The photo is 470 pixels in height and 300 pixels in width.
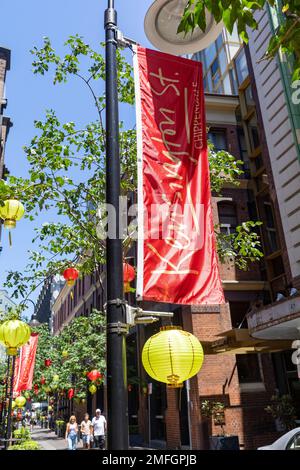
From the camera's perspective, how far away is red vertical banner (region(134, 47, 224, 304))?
4.15 meters

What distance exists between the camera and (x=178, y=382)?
17.2 ft

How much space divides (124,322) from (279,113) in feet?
41.9

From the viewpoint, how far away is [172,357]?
5.21 metres

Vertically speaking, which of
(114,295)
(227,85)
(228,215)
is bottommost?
(114,295)

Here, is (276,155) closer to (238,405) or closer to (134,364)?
(238,405)

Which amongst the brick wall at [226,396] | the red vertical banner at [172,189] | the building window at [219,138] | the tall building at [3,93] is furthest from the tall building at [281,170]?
the tall building at [3,93]

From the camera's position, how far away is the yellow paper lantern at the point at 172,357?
17.1ft

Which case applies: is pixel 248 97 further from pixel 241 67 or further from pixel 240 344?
pixel 240 344

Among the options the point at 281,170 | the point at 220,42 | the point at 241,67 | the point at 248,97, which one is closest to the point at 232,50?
the point at 220,42

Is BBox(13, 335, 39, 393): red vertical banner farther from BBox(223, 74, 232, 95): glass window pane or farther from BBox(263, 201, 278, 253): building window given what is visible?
BBox(223, 74, 232, 95): glass window pane

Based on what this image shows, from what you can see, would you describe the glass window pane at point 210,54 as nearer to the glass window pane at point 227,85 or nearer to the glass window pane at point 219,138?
the glass window pane at point 227,85

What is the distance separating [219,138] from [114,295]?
1942 cm

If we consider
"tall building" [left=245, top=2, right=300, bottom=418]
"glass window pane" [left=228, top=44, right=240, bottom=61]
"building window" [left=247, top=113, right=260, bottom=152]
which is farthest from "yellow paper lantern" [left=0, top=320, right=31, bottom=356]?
"glass window pane" [left=228, top=44, right=240, bottom=61]

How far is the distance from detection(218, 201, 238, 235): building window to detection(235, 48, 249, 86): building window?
279 inches
